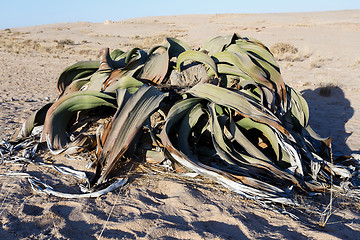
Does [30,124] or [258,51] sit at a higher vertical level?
[258,51]

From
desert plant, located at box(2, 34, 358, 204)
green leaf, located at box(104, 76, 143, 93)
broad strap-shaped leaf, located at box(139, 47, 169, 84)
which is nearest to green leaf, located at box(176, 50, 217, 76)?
desert plant, located at box(2, 34, 358, 204)

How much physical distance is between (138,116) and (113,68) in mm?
920

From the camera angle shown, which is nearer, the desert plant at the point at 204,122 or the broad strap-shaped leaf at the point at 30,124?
the desert plant at the point at 204,122

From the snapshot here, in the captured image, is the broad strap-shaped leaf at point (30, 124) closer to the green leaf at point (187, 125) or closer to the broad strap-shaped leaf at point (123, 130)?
the broad strap-shaped leaf at point (123, 130)

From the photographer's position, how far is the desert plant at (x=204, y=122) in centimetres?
187

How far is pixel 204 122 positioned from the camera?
229cm

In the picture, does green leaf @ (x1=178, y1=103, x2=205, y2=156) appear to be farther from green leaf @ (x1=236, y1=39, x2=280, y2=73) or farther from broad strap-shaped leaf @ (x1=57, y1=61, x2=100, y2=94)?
broad strap-shaped leaf @ (x1=57, y1=61, x2=100, y2=94)

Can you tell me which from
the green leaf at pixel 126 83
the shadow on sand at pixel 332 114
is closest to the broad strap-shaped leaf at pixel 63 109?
the green leaf at pixel 126 83

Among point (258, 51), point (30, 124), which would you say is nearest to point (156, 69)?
point (258, 51)

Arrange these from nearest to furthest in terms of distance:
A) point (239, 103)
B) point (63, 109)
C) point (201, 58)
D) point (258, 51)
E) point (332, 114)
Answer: point (239, 103), point (63, 109), point (201, 58), point (258, 51), point (332, 114)

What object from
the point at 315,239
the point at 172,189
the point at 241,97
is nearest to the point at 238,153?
the point at 241,97

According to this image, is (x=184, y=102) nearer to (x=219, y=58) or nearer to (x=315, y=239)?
(x=219, y=58)

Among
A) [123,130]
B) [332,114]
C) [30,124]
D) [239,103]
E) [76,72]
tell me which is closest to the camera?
[123,130]

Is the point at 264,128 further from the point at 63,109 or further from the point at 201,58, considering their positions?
the point at 63,109
